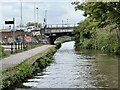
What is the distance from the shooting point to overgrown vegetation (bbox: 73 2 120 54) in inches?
1072

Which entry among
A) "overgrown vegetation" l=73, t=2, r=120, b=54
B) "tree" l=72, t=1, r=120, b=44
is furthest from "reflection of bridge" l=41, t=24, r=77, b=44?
"tree" l=72, t=1, r=120, b=44

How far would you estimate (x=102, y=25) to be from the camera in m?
33.8

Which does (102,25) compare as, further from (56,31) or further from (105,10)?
(56,31)

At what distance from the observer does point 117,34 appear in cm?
5812

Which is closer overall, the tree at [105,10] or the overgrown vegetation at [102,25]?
the tree at [105,10]

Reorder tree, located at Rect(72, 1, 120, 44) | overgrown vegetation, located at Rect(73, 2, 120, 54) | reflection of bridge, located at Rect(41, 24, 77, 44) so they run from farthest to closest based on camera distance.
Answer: reflection of bridge, located at Rect(41, 24, 77, 44) → overgrown vegetation, located at Rect(73, 2, 120, 54) → tree, located at Rect(72, 1, 120, 44)

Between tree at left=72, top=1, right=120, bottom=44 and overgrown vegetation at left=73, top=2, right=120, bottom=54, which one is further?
overgrown vegetation at left=73, top=2, right=120, bottom=54

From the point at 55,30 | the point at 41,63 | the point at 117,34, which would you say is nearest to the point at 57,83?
the point at 41,63

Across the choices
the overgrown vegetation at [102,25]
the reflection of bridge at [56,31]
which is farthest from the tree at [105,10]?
the reflection of bridge at [56,31]

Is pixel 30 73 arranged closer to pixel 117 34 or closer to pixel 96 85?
pixel 96 85

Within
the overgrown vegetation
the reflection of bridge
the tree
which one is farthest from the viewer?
the reflection of bridge

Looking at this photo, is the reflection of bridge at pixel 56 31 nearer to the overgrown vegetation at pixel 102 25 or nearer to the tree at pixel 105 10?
the overgrown vegetation at pixel 102 25

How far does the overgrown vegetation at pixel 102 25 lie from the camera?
27.2 m

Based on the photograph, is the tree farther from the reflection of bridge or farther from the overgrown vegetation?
the reflection of bridge
